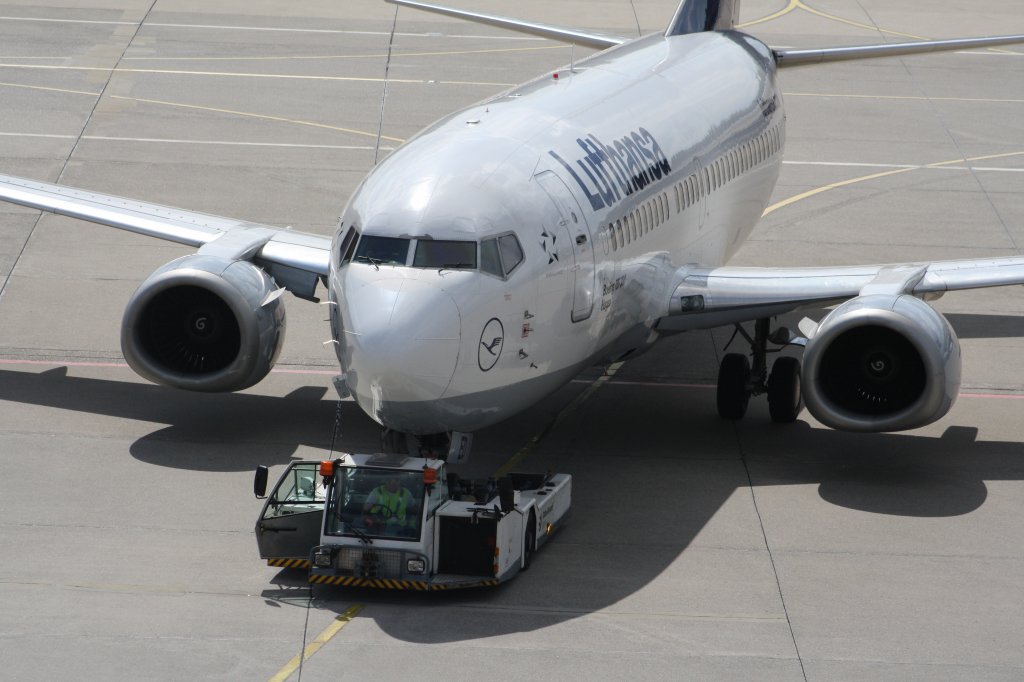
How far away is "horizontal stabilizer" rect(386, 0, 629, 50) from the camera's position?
29.9 metres

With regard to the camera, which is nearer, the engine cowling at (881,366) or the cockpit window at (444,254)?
the cockpit window at (444,254)

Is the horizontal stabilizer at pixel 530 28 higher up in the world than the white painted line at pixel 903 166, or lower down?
higher up

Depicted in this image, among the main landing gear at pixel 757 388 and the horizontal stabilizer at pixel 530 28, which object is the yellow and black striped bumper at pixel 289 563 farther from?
the horizontal stabilizer at pixel 530 28

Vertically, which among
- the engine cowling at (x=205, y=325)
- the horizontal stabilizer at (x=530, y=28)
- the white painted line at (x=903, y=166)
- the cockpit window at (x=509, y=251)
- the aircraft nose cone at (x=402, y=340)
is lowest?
the engine cowling at (x=205, y=325)

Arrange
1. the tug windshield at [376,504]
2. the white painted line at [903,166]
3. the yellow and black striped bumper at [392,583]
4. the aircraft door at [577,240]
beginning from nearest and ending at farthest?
the yellow and black striped bumper at [392,583], the tug windshield at [376,504], the aircraft door at [577,240], the white painted line at [903,166]

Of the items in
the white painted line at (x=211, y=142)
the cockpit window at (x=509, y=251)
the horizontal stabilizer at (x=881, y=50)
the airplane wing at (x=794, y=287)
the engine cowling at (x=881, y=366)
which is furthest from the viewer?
the white painted line at (x=211, y=142)

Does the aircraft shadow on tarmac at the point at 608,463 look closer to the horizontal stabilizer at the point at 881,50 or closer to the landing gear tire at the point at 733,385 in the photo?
the landing gear tire at the point at 733,385

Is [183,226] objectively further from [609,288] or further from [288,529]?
[288,529]

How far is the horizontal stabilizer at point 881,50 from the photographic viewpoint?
1094 inches

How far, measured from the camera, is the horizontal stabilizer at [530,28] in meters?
29.9

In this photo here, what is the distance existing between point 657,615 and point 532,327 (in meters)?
3.76

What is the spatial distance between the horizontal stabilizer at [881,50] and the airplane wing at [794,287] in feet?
17.9

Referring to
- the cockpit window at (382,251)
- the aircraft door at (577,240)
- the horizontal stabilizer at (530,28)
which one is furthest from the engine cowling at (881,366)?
the horizontal stabilizer at (530,28)

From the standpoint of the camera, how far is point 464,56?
161 ft
